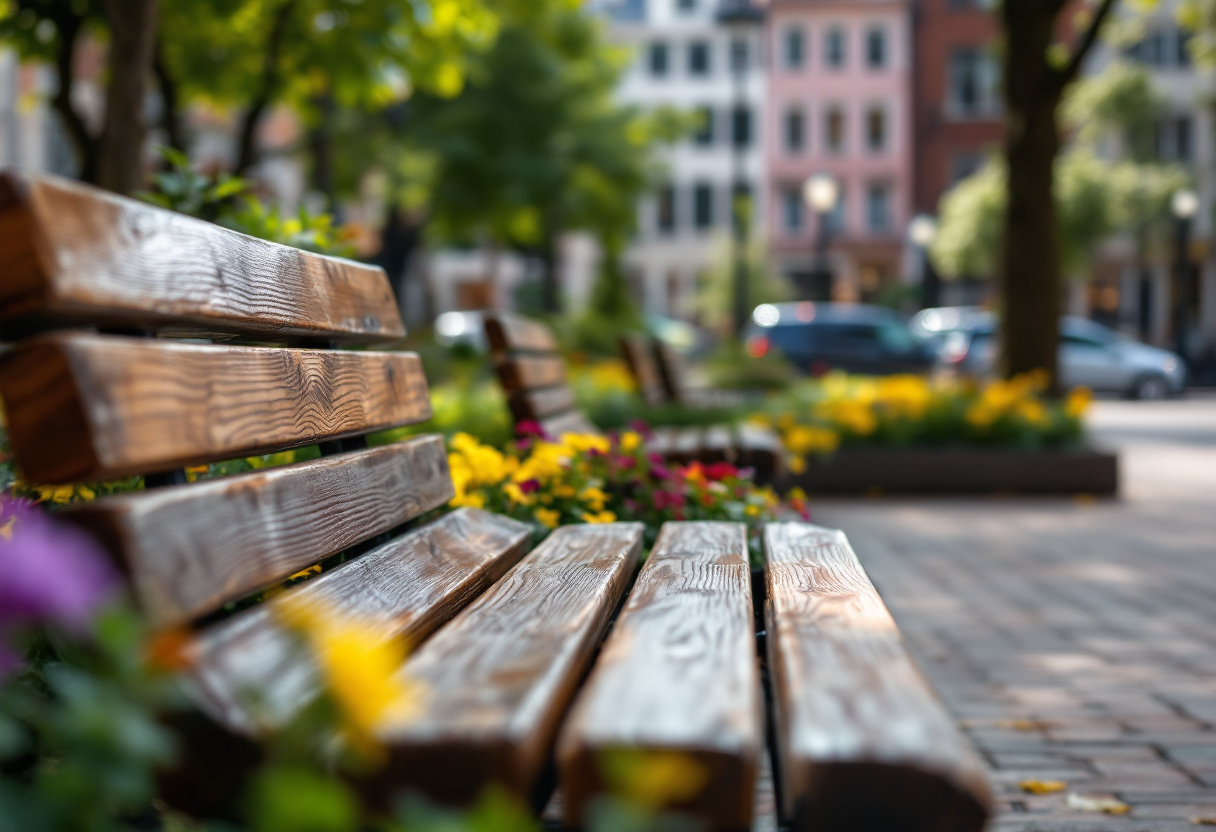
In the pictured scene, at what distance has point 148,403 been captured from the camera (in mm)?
1398

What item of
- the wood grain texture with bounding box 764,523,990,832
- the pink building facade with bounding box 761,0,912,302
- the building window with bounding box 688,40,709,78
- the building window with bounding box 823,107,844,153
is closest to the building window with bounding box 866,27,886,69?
the pink building facade with bounding box 761,0,912,302

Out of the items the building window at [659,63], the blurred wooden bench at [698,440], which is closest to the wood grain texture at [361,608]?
the blurred wooden bench at [698,440]

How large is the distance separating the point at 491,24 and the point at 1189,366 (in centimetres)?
2219

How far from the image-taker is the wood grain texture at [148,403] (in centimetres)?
126

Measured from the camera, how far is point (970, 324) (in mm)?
25578

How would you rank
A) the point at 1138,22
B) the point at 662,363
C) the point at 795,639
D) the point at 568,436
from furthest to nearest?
the point at 1138,22 → the point at 662,363 → the point at 568,436 → the point at 795,639

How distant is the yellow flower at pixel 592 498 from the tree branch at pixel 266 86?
5.88 m

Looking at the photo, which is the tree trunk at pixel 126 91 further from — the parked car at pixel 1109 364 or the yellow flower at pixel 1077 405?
the parked car at pixel 1109 364

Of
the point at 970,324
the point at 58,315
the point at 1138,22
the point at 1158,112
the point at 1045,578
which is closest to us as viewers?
the point at 58,315

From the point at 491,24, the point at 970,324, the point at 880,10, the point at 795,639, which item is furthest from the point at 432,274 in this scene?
the point at 795,639

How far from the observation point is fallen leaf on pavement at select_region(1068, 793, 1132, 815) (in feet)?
8.71

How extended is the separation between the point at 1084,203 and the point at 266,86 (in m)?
28.4

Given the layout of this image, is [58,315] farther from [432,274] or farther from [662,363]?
[432,274]

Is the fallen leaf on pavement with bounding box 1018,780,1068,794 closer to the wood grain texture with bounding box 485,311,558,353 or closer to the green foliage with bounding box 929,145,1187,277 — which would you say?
the wood grain texture with bounding box 485,311,558,353
